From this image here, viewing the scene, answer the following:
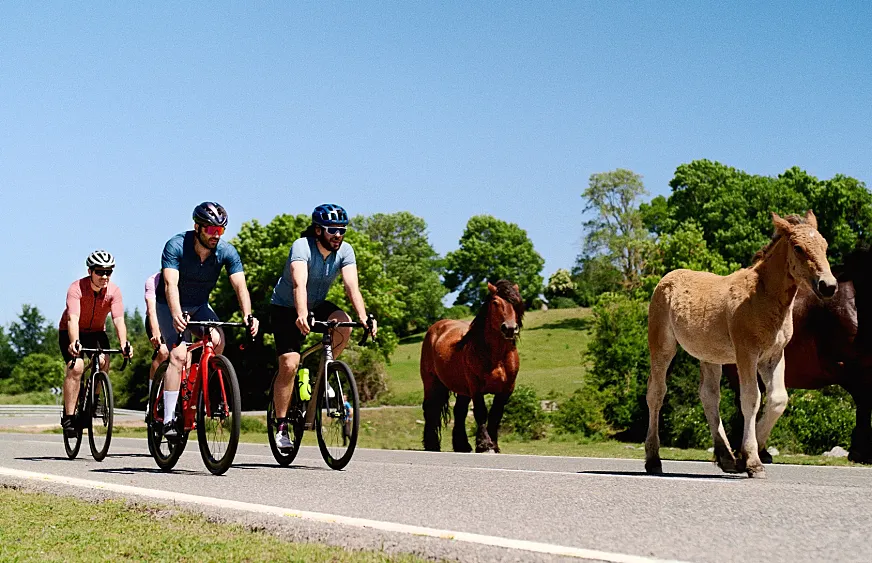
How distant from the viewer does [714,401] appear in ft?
36.9

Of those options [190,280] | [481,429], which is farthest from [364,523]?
[481,429]

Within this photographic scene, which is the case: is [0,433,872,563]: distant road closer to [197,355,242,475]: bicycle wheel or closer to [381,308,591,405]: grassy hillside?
[197,355,242,475]: bicycle wheel

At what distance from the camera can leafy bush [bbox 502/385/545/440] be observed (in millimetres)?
25328

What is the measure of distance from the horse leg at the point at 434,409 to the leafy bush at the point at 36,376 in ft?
203

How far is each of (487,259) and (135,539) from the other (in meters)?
97.7

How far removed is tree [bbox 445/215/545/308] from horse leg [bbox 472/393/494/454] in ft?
274

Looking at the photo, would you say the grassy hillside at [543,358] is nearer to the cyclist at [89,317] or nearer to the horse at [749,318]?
the cyclist at [89,317]

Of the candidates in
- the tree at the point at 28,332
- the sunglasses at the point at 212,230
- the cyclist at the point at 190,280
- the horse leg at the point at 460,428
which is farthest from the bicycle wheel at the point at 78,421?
the tree at the point at 28,332

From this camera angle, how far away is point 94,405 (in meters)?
13.3

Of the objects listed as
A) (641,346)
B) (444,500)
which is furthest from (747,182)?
(444,500)

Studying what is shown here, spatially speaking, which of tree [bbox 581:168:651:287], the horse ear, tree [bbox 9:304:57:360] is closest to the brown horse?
the horse ear

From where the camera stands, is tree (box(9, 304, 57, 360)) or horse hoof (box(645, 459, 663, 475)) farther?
tree (box(9, 304, 57, 360))

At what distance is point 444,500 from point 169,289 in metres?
4.26

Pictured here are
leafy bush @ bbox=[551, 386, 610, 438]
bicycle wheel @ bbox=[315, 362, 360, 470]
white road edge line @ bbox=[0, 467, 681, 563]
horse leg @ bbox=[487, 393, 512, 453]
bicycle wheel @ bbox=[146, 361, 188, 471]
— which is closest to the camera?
white road edge line @ bbox=[0, 467, 681, 563]
